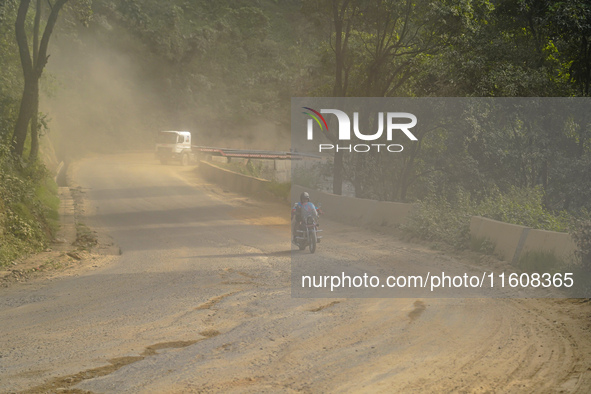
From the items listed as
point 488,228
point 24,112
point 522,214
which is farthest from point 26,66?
point 522,214

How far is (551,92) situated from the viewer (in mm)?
19484

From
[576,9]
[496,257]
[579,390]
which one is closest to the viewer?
[579,390]

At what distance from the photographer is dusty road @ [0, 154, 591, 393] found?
19.6 ft

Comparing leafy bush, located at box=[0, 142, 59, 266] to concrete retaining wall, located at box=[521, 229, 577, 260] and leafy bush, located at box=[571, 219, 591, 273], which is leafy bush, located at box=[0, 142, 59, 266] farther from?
leafy bush, located at box=[571, 219, 591, 273]

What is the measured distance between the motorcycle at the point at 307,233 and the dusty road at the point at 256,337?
1.40m

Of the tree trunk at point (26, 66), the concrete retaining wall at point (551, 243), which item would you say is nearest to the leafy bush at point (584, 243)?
the concrete retaining wall at point (551, 243)

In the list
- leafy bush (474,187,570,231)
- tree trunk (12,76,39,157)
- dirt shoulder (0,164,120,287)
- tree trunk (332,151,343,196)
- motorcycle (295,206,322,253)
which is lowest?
dirt shoulder (0,164,120,287)

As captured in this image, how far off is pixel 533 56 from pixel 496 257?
382 inches

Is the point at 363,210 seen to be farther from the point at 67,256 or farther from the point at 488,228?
the point at 67,256

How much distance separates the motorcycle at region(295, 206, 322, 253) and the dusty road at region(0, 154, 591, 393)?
1.40 metres

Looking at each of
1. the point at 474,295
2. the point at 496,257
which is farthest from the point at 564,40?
the point at 474,295

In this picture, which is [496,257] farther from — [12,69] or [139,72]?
[139,72]

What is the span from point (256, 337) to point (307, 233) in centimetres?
686

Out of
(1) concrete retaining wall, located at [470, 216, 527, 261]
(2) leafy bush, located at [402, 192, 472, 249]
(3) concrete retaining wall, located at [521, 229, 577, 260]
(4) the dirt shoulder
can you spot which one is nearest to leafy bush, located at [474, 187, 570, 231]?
(2) leafy bush, located at [402, 192, 472, 249]
